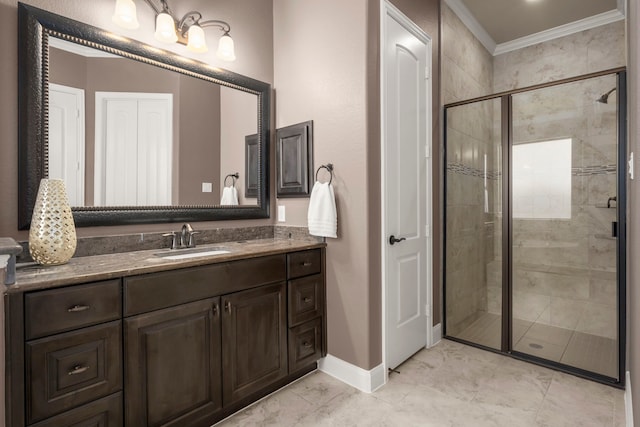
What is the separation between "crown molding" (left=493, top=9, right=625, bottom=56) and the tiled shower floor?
3033 millimetres

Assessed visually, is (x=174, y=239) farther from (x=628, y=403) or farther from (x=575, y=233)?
(x=575, y=233)

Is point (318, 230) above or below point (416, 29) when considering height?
below

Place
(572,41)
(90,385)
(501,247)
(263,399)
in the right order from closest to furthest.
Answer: (90,385) < (263,399) < (501,247) < (572,41)

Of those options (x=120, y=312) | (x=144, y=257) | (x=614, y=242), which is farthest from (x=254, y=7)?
(x=614, y=242)

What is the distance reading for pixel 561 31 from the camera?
355 centimetres

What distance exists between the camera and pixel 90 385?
129 cm

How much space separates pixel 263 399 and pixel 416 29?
2.80 m

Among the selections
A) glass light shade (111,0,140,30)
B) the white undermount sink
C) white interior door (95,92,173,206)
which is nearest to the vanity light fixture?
glass light shade (111,0,140,30)

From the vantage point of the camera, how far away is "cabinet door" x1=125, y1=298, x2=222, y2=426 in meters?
1.42

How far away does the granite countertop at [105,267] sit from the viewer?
1193mm

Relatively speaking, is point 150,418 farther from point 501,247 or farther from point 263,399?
point 501,247

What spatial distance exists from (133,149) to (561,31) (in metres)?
4.29

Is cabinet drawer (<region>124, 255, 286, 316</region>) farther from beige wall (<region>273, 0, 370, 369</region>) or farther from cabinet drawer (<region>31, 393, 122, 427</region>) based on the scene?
beige wall (<region>273, 0, 370, 369</region>)

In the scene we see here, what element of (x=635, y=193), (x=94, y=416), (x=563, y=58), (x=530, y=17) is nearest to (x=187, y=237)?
(x=94, y=416)
